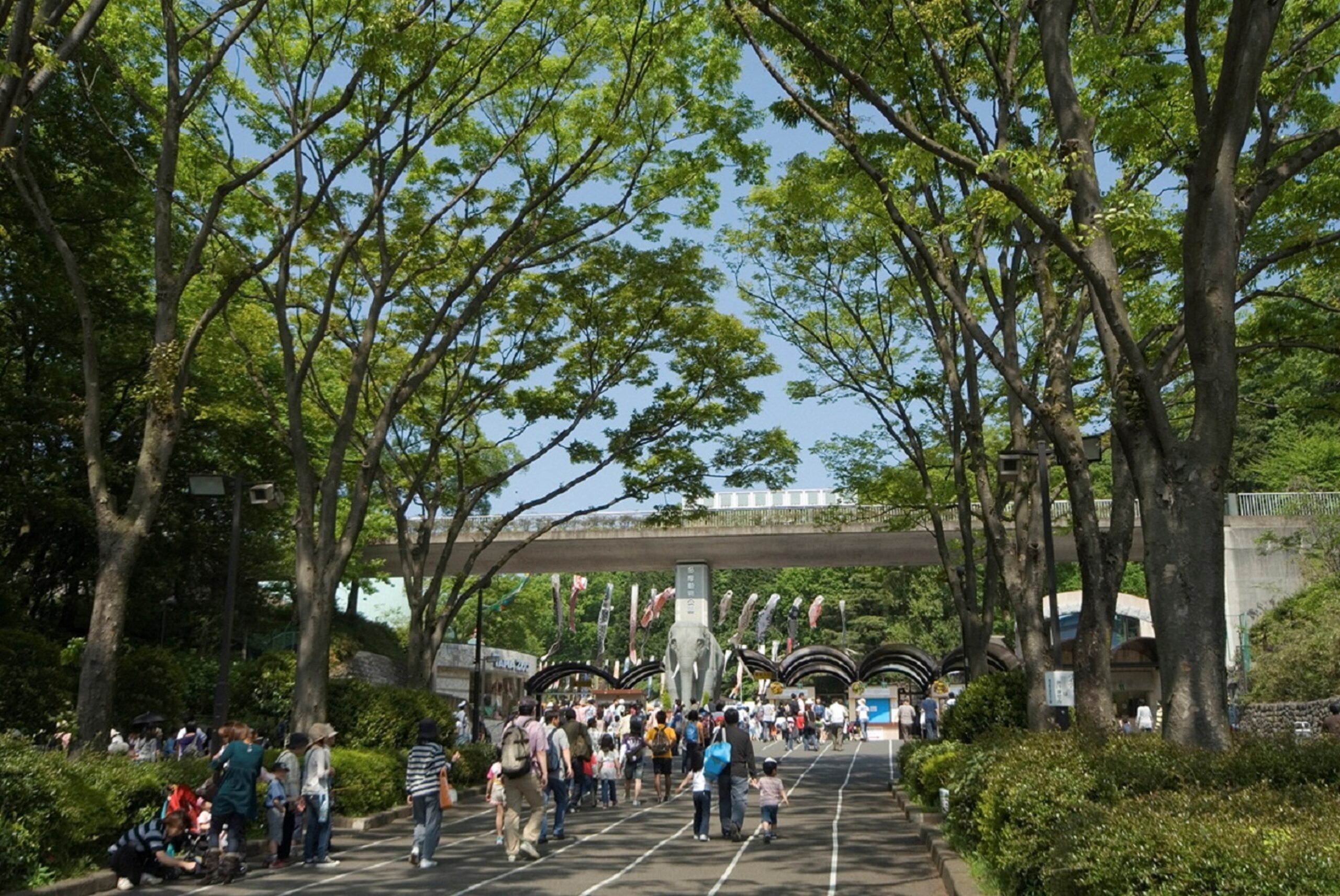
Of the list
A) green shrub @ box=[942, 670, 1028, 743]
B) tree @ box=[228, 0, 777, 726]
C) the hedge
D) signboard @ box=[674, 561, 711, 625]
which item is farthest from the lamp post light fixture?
signboard @ box=[674, 561, 711, 625]

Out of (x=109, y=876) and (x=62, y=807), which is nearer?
(x=62, y=807)

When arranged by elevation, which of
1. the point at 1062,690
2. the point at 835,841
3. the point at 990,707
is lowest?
the point at 835,841

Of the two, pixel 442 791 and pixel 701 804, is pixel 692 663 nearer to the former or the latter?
pixel 701 804

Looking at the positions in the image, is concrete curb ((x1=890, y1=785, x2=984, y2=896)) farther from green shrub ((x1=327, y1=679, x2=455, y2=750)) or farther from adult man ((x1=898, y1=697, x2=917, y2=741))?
adult man ((x1=898, y1=697, x2=917, y2=741))

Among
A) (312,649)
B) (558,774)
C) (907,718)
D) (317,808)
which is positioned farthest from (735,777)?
(907,718)

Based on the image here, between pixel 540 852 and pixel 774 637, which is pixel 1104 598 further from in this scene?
pixel 774 637

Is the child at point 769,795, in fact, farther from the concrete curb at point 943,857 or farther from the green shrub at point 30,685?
the green shrub at point 30,685

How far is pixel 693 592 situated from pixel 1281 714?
78.2ft

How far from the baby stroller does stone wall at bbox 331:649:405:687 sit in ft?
88.0

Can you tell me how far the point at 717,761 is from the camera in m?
16.0

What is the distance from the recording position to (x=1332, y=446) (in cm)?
5278

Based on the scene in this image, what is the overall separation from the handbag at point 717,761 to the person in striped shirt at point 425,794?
3844 millimetres

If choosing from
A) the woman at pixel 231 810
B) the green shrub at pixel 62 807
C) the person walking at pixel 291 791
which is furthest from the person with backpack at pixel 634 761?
the green shrub at pixel 62 807

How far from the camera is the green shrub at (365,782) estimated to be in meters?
17.6
